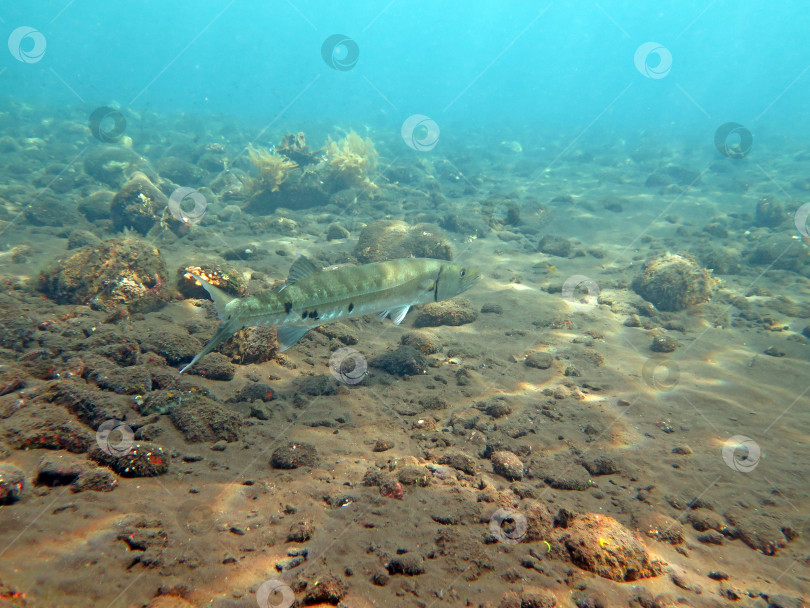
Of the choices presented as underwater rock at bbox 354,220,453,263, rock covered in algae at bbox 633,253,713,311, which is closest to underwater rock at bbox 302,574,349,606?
underwater rock at bbox 354,220,453,263

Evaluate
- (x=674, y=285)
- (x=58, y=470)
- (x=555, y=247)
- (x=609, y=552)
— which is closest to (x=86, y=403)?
(x=58, y=470)

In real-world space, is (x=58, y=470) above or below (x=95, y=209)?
below

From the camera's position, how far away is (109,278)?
6906 mm

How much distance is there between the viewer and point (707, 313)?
397 inches

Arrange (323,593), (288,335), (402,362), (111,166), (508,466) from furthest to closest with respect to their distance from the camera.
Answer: (111,166)
(402,362)
(288,335)
(508,466)
(323,593)

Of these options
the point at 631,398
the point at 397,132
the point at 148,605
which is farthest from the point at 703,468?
the point at 397,132

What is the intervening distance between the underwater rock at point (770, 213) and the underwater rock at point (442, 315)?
55.0 ft

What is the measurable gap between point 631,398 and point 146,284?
8526 mm

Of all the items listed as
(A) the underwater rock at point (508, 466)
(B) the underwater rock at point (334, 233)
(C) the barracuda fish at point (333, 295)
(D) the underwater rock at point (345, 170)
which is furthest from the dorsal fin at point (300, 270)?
(D) the underwater rock at point (345, 170)

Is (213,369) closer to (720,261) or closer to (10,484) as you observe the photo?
(10,484)

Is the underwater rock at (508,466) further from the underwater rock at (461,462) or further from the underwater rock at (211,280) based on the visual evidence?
the underwater rock at (211,280)

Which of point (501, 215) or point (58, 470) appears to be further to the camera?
point (501, 215)

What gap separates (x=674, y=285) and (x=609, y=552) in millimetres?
9383

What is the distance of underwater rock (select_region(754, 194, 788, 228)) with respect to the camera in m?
16.5
